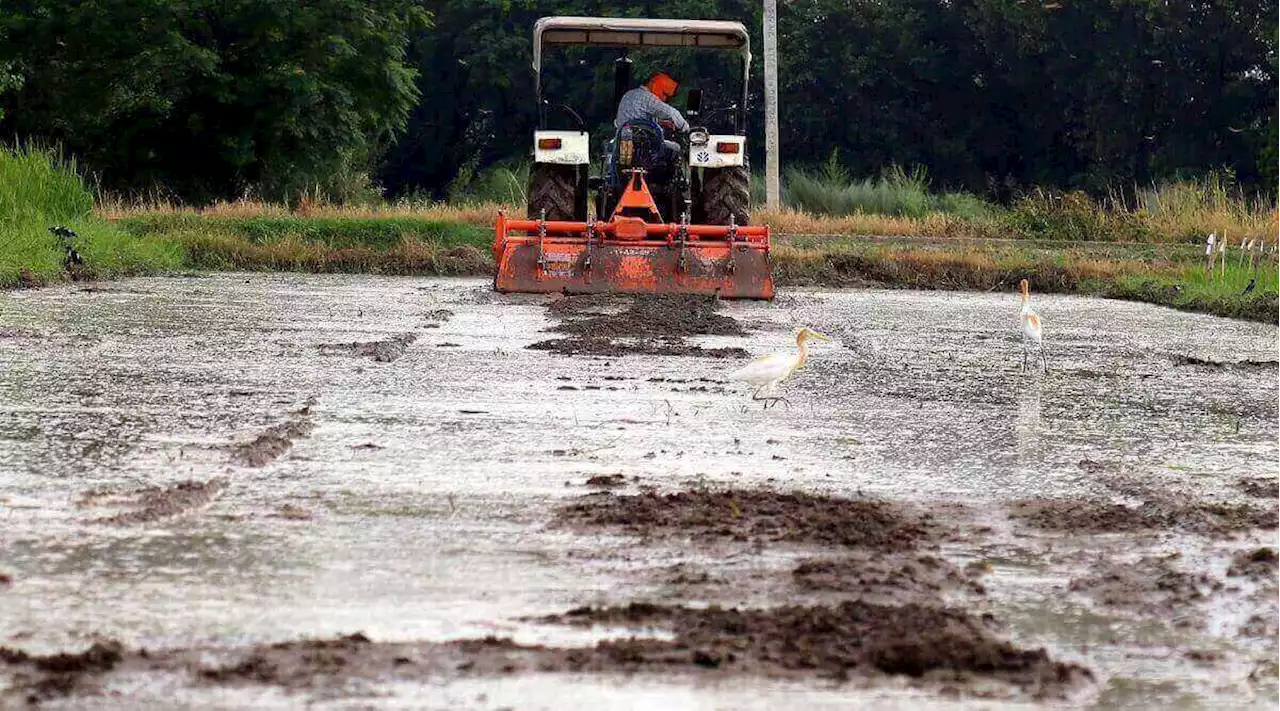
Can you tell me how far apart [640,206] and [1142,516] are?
10.2 m

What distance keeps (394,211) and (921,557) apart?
19.7m

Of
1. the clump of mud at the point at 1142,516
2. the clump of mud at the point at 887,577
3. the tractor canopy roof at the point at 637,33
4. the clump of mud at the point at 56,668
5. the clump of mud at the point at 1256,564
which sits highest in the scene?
the tractor canopy roof at the point at 637,33

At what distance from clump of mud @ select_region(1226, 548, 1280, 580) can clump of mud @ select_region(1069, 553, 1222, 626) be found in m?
0.12

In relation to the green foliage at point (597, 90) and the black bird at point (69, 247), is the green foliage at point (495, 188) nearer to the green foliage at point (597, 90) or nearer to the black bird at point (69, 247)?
the green foliage at point (597, 90)

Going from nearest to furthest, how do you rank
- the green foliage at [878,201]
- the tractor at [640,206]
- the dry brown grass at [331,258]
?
1. the tractor at [640,206]
2. the dry brown grass at [331,258]
3. the green foliage at [878,201]

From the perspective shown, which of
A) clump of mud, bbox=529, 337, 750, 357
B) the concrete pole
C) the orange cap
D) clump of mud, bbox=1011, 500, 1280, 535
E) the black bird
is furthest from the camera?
the concrete pole

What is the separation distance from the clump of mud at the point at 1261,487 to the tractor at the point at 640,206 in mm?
8799

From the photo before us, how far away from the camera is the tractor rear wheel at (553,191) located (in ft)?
56.3

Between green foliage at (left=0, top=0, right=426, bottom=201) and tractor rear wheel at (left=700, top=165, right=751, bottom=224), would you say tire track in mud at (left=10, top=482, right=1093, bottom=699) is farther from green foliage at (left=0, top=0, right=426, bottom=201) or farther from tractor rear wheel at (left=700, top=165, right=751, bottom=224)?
green foliage at (left=0, top=0, right=426, bottom=201)

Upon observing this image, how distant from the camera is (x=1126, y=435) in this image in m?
7.85

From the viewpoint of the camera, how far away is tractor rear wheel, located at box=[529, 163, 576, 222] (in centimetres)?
1717

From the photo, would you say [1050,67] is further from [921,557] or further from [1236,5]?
[921,557]

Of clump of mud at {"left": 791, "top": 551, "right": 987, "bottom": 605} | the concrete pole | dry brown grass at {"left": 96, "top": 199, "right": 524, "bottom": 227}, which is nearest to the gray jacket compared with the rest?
dry brown grass at {"left": 96, "top": 199, "right": 524, "bottom": 227}

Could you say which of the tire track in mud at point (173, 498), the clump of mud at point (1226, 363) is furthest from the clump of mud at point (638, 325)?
the tire track in mud at point (173, 498)
